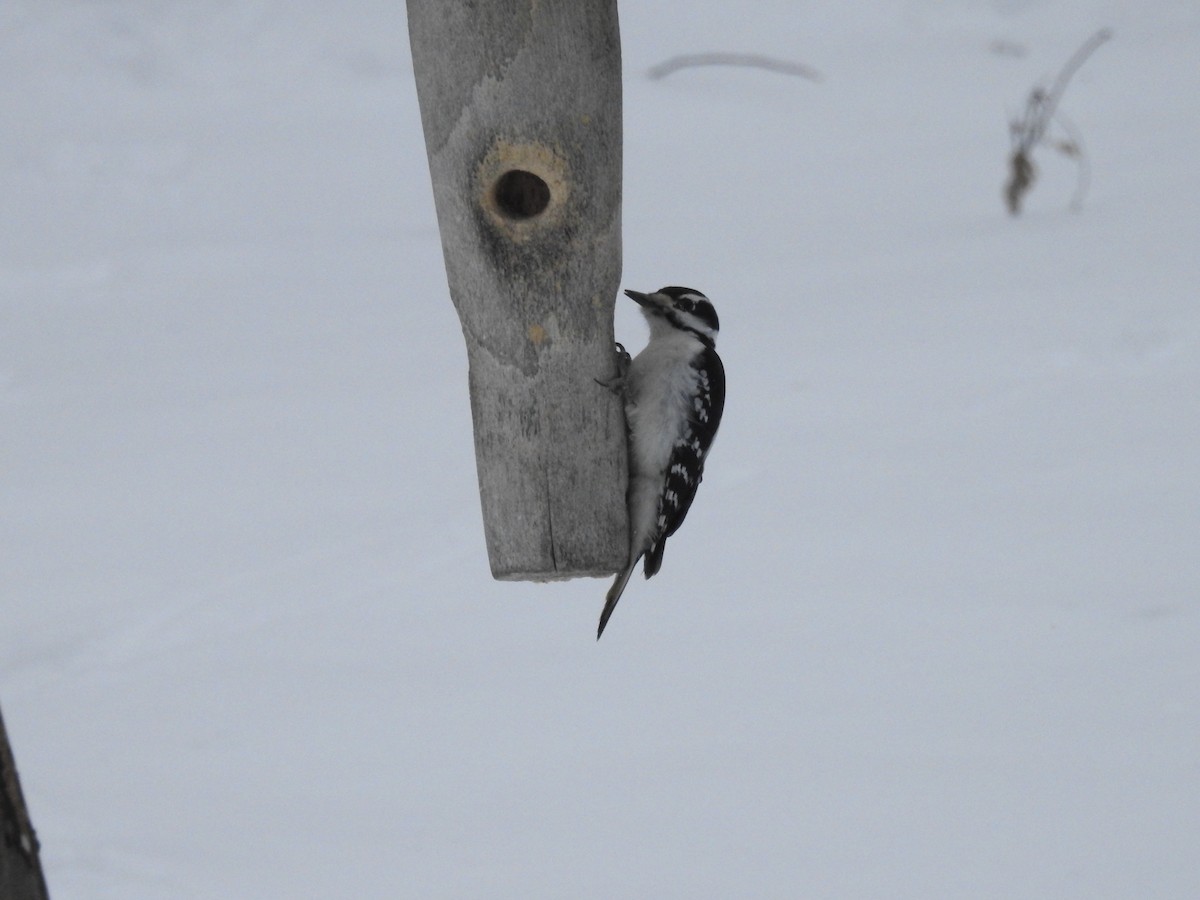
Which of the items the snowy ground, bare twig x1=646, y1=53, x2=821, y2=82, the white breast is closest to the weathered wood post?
the white breast

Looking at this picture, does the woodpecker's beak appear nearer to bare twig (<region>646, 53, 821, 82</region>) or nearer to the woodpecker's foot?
the woodpecker's foot

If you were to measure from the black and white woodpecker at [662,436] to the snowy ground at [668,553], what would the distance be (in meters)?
1.55

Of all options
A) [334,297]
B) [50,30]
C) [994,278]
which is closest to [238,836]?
[334,297]

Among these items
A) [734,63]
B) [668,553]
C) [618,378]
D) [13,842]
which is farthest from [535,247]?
[734,63]

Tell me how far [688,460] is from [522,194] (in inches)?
30.3

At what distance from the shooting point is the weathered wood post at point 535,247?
10.9 ft

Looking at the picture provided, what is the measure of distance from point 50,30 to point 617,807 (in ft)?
33.1

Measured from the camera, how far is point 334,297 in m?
9.69

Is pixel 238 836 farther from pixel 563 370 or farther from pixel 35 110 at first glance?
pixel 35 110

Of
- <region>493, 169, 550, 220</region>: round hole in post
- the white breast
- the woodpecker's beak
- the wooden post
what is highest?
<region>493, 169, 550, 220</region>: round hole in post

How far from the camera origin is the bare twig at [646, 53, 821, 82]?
1320cm

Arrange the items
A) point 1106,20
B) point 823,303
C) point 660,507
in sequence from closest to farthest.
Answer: point 660,507 → point 823,303 → point 1106,20

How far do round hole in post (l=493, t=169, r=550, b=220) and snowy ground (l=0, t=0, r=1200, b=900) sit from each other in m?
2.30

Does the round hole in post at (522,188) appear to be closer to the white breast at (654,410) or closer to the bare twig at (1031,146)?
the white breast at (654,410)
